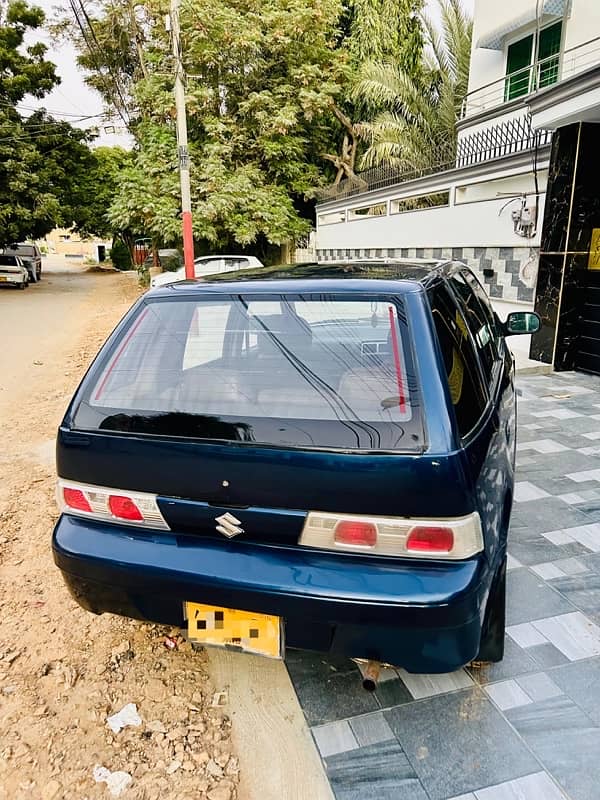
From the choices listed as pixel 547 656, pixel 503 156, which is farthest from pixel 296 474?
pixel 503 156

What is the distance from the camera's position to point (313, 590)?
162cm

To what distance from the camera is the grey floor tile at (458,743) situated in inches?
65.1

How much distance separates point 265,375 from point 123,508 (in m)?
0.66

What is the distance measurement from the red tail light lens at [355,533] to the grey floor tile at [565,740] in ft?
2.80

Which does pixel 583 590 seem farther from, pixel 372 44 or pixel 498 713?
pixel 372 44

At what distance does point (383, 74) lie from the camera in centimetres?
1538

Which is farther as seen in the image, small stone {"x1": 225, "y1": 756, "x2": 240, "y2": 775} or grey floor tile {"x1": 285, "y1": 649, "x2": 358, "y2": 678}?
grey floor tile {"x1": 285, "y1": 649, "x2": 358, "y2": 678}

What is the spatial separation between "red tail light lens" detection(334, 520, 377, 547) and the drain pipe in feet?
1.53

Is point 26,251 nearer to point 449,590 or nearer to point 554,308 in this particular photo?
point 554,308

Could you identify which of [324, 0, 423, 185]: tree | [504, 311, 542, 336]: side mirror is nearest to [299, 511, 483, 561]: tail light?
[504, 311, 542, 336]: side mirror

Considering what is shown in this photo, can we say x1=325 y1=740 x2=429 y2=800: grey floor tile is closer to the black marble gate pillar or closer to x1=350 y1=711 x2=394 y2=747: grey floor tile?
x1=350 y1=711 x2=394 y2=747: grey floor tile

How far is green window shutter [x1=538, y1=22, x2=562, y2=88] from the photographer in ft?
31.8

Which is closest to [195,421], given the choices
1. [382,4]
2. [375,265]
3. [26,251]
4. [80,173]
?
[375,265]

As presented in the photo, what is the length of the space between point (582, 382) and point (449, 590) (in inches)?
215
